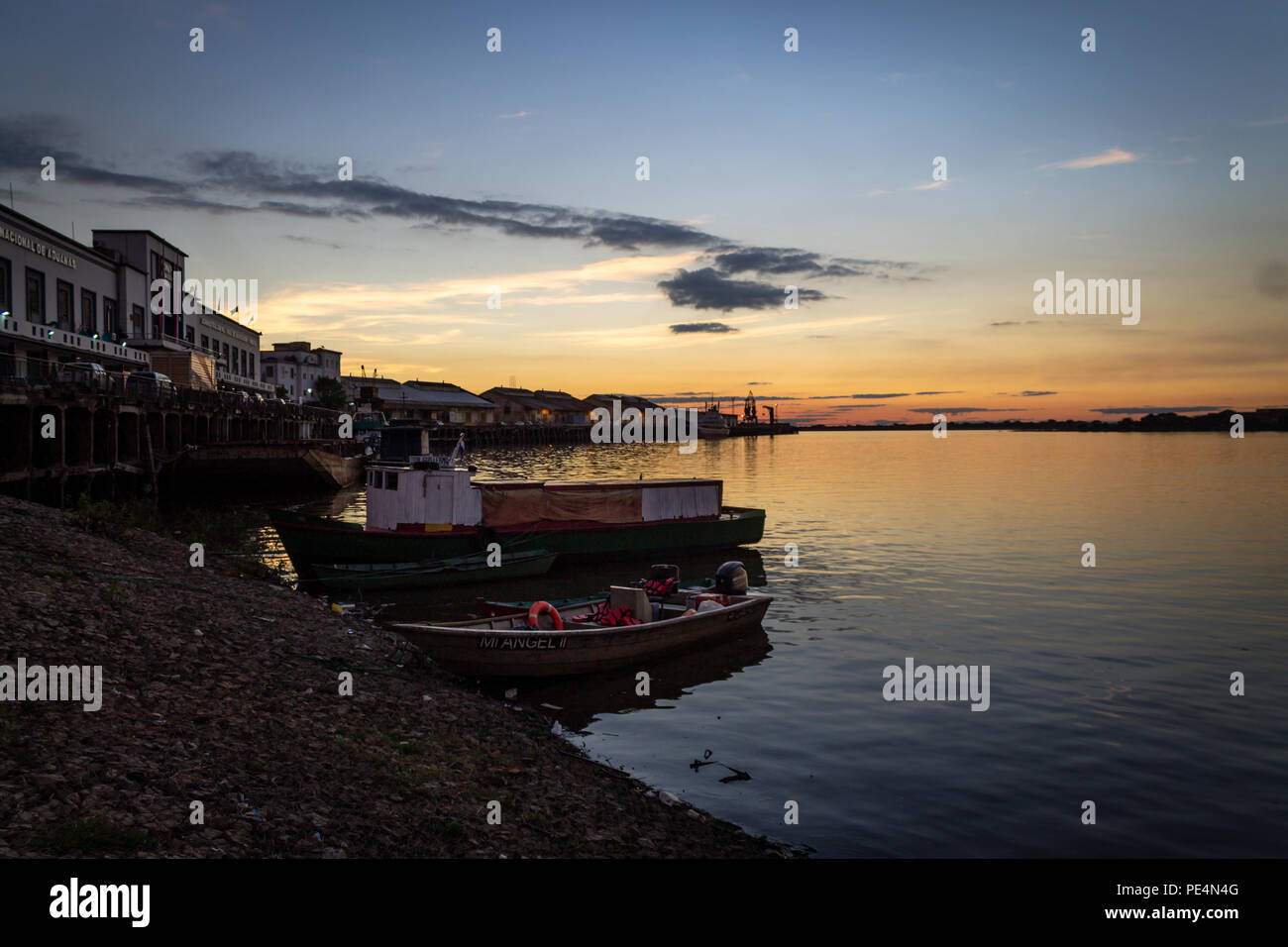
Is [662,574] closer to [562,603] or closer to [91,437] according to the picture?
[562,603]

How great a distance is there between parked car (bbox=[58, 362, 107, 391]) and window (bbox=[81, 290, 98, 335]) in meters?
23.2

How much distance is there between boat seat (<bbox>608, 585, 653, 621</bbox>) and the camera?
62.0 ft

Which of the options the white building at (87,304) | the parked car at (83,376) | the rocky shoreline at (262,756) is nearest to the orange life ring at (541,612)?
the rocky shoreline at (262,756)

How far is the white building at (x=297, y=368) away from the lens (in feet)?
481

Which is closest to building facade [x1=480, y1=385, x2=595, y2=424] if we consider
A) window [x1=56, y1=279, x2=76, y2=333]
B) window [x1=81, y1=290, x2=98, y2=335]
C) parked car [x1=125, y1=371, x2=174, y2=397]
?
window [x1=81, y1=290, x2=98, y2=335]

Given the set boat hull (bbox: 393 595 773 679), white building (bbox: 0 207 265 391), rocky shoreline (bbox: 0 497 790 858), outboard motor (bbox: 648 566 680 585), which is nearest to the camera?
rocky shoreline (bbox: 0 497 790 858)

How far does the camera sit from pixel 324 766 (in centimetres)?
933

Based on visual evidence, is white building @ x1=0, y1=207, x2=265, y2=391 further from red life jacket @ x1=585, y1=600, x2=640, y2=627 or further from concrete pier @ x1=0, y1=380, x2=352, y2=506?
red life jacket @ x1=585, y1=600, x2=640, y2=627

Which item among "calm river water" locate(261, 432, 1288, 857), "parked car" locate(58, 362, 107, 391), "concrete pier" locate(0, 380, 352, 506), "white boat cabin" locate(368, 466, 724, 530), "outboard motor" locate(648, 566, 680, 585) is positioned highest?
"parked car" locate(58, 362, 107, 391)

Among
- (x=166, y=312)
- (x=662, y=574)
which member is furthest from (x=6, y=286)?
(x=662, y=574)

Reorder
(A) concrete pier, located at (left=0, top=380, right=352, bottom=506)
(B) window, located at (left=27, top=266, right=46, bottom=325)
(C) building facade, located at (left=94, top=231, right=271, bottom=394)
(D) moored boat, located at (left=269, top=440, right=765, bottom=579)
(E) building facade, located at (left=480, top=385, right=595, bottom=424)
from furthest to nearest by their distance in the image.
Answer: (E) building facade, located at (left=480, top=385, right=595, bottom=424), (C) building facade, located at (left=94, top=231, right=271, bottom=394), (B) window, located at (left=27, top=266, right=46, bottom=325), (A) concrete pier, located at (left=0, top=380, right=352, bottom=506), (D) moored boat, located at (left=269, top=440, right=765, bottom=579)

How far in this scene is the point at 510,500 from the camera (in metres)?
31.9

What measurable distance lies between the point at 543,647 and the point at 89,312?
64.4 meters
